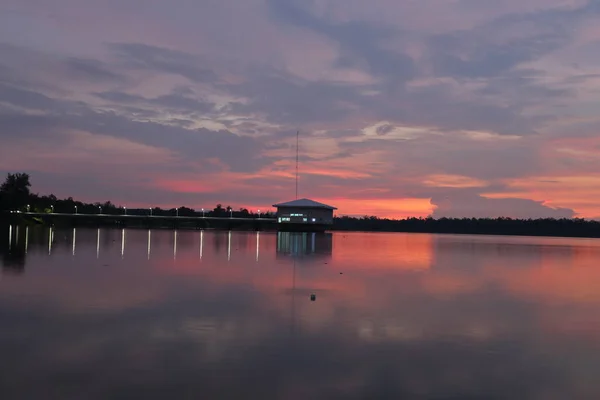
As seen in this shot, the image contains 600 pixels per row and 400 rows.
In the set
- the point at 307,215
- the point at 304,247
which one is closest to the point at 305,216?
the point at 307,215

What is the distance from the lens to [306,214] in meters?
113

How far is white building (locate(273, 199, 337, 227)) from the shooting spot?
371 feet

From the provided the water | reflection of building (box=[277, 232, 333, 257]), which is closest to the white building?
reflection of building (box=[277, 232, 333, 257])

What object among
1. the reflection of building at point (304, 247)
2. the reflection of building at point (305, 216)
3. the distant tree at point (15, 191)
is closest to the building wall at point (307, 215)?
the reflection of building at point (305, 216)

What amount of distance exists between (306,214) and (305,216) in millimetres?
502

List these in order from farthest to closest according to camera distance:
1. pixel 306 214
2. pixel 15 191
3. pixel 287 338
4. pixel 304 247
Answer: pixel 15 191
pixel 306 214
pixel 304 247
pixel 287 338

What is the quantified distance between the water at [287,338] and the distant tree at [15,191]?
123m

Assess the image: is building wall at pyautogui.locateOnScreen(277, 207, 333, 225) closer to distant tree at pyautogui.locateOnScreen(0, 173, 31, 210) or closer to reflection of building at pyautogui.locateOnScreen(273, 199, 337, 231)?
reflection of building at pyautogui.locateOnScreen(273, 199, 337, 231)

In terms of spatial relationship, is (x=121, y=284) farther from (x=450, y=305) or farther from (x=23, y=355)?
(x=450, y=305)

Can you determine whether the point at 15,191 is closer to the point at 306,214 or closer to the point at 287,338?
the point at 306,214

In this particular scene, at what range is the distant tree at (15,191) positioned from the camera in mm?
132175

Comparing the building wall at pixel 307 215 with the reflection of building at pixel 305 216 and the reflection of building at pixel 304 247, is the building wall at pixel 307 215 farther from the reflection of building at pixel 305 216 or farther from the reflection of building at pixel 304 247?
the reflection of building at pixel 304 247

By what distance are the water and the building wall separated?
8891 centimetres

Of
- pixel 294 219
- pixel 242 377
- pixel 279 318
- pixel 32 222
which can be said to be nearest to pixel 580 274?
pixel 279 318
